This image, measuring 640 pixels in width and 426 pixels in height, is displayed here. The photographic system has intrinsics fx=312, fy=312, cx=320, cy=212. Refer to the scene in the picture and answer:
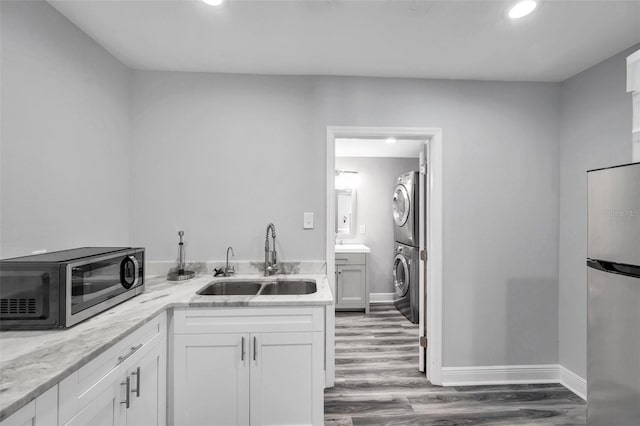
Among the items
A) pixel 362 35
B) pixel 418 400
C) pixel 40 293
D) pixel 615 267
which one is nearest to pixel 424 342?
pixel 418 400

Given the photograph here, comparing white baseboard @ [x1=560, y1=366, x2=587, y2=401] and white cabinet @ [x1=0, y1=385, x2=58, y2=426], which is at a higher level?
white cabinet @ [x1=0, y1=385, x2=58, y2=426]

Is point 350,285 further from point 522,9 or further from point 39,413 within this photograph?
point 39,413

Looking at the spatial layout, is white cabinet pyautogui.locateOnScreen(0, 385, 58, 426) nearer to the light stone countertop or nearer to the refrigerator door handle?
the light stone countertop

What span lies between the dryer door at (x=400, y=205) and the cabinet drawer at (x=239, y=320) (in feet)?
8.34

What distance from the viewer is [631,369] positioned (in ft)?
4.32

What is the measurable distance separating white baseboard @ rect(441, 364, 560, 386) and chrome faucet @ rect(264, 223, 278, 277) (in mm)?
1579

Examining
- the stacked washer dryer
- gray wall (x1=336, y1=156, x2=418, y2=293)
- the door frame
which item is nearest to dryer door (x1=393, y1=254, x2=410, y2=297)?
the stacked washer dryer

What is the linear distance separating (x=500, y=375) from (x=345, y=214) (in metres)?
2.83

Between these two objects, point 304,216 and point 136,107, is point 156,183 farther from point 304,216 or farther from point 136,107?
point 304,216

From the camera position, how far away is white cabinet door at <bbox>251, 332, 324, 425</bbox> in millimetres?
1756

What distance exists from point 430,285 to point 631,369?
4.20ft

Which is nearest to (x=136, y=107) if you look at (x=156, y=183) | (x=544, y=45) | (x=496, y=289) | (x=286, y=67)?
(x=156, y=183)

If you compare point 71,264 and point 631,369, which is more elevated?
point 71,264

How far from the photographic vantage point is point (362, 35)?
1901mm
